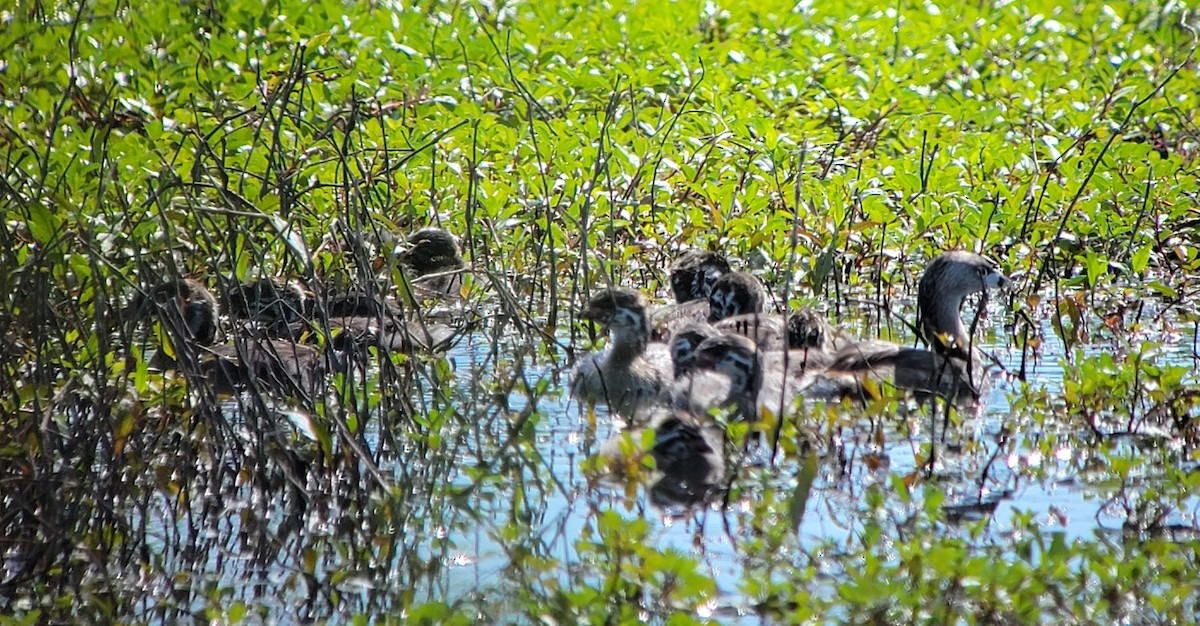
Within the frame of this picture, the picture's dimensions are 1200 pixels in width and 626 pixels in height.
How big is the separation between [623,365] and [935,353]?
1491 millimetres

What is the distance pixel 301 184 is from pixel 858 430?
3219 mm

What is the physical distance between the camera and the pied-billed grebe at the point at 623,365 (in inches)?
308

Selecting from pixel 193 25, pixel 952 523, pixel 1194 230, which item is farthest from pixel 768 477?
pixel 193 25

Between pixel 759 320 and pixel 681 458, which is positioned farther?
pixel 759 320

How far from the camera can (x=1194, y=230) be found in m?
10.4

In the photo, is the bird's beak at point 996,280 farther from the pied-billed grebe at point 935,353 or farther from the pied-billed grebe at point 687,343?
the pied-billed grebe at point 687,343

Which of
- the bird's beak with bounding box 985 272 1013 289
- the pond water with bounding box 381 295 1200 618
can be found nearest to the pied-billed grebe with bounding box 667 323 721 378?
the pond water with bounding box 381 295 1200 618

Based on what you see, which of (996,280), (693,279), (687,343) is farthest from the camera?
(693,279)

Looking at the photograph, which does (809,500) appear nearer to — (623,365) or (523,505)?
(523,505)

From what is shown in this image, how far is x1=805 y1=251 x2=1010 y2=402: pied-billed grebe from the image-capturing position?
7.67 metres

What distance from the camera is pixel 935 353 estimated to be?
8.18 meters

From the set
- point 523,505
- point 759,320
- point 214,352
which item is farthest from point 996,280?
point 214,352

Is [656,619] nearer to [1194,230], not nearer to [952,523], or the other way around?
[952,523]

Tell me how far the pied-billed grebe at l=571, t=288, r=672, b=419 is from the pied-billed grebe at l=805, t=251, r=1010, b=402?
0.75m
